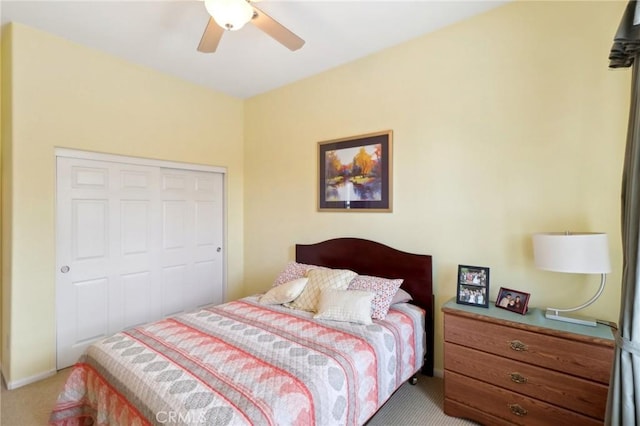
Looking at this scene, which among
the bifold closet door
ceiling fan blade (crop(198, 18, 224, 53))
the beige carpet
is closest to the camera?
ceiling fan blade (crop(198, 18, 224, 53))

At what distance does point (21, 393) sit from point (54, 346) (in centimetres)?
36

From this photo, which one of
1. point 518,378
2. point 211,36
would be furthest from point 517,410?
point 211,36

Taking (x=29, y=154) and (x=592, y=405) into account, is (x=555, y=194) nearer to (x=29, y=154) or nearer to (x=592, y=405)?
(x=592, y=405)

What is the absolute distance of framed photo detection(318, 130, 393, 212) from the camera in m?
2.85

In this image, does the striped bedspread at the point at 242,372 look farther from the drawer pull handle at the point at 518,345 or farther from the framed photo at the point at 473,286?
the drawer pull handle at the point at 518,345

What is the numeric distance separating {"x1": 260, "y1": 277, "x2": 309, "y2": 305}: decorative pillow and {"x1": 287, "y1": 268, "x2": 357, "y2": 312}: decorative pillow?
0.04 metres

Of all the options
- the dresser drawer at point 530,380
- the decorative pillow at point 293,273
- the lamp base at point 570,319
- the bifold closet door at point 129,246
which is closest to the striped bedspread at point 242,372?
the dresser drawer at point 530,380

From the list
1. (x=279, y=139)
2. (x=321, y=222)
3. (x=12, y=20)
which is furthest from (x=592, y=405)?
(x=12, y=20)

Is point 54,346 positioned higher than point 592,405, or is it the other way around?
point 592,405

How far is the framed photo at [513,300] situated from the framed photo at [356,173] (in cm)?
111

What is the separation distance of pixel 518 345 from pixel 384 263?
45.7 inches

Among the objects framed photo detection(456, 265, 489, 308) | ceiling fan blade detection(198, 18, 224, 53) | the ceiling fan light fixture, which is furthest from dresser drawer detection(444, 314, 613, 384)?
ceiling fan blade detection(198, 18, 224, 53)

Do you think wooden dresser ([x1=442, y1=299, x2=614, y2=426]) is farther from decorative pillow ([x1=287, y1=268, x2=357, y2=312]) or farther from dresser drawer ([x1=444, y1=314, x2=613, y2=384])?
decorative pillow ([x1=287, y1=268, x2=357, y2=312])

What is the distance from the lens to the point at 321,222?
3.33 metres
